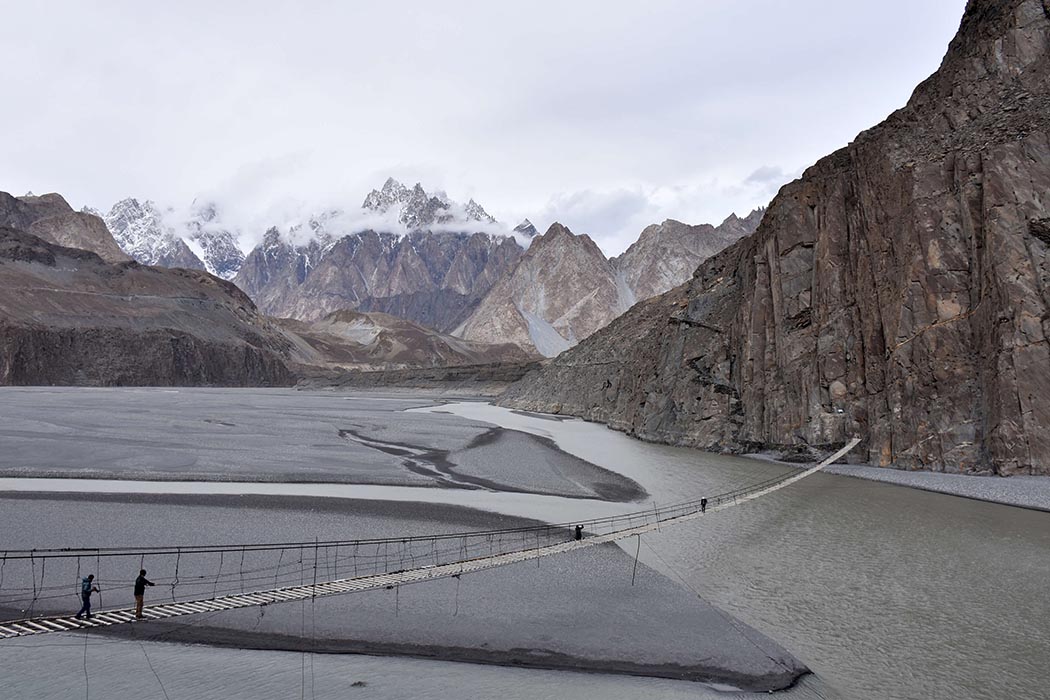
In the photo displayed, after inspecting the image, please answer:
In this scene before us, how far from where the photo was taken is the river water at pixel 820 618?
555 inches

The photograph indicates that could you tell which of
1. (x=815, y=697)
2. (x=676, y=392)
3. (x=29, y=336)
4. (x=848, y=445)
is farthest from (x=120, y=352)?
(x=815, y=697)

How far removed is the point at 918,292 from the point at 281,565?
128ft

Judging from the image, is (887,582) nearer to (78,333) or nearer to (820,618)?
(820,618)

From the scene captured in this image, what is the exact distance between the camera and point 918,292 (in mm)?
40812

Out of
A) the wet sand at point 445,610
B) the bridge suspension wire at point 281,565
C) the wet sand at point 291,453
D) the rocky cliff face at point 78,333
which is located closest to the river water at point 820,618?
the wet sand at point 445,610

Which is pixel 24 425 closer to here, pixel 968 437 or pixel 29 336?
pixel 968 437

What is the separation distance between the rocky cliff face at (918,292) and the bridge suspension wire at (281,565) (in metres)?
19.6

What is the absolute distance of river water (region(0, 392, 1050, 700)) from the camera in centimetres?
1409

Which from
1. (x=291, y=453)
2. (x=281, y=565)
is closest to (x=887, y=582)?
(x=281, y=565)

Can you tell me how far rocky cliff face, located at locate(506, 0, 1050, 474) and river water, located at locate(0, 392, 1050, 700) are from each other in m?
7.48

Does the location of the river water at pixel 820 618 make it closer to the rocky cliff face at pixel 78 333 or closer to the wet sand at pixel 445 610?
the wet sand at pixel 445 610

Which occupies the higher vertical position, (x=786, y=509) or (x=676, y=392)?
(x=676, y=392)

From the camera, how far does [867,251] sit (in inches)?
1820

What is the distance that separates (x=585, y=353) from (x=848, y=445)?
6670 centimetres
